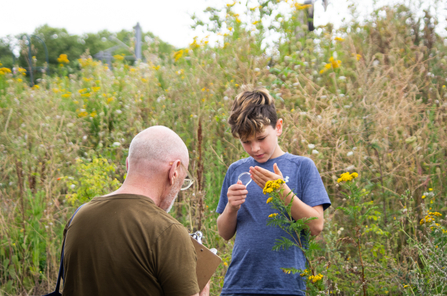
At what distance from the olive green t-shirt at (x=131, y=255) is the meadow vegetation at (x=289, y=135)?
2.61 feet

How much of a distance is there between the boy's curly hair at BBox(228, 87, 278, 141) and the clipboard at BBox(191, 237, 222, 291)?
29.8 inches

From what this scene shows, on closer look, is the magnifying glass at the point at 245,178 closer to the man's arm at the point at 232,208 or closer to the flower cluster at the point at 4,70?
the man's arm at the point at 232,208

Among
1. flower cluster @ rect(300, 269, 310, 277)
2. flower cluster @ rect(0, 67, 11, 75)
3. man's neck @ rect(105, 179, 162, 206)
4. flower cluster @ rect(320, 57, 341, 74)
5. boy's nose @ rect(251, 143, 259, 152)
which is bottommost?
flower cluster @ rect(300, 269, 310, 277)

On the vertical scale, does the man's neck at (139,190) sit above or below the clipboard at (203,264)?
above

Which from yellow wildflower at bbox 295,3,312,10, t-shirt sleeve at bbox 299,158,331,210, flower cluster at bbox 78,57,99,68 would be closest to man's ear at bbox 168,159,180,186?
t-shirt sleeve at bbox 299,158,331,210

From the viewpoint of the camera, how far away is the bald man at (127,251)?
1.25m

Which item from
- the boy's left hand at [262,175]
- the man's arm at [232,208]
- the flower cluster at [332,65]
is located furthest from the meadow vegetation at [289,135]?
the man's arm at [232,208]

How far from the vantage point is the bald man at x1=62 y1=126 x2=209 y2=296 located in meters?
1.25

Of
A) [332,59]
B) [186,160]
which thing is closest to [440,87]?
[332,59]

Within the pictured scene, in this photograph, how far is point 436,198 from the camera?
3.37 metres

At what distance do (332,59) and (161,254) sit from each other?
4131mm

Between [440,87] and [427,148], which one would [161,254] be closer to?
[427,148]

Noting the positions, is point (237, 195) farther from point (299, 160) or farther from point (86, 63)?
point (86, 63)

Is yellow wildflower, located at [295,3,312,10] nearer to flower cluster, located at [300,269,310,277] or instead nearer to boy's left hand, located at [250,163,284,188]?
boy's left hand, located at [250,163,284,188]
